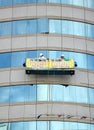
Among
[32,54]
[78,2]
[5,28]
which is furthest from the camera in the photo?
[78,2]

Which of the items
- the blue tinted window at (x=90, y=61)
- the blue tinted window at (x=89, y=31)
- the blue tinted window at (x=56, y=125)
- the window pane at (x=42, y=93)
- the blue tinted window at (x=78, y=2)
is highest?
the blue tinted window at (x=78, y=2)

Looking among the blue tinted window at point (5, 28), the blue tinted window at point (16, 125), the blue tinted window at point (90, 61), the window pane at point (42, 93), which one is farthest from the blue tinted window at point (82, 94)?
the blue tinted window at point (5, 28)

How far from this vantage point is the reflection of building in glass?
40.0m

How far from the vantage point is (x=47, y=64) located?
4128 cm

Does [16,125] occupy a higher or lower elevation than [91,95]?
lower

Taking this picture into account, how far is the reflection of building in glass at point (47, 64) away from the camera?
4000 cm

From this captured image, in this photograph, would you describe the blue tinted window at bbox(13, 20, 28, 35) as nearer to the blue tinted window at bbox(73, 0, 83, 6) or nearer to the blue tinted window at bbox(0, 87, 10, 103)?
the blue tinted window at bbox(73, 0, 83, 6)

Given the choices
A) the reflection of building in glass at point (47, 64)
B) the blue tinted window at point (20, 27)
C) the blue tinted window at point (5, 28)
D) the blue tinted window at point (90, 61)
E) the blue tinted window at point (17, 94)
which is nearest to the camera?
the reflection of building in glass at point (47, 64)

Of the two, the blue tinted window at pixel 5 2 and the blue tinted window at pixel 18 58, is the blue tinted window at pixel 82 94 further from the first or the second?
the blue tinted window at pixel 5 2

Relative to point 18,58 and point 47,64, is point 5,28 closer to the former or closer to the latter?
point 18,58

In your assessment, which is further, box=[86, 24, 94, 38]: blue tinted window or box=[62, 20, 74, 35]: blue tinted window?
box=[86, 24, 94, 38]: blue tinted window

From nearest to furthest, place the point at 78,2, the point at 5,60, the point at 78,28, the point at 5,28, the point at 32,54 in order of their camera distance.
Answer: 1. the point at 32,54
2. the point at 5,60
3. the point at 78,28
4. the point at 5,28
5. the point at 78,2

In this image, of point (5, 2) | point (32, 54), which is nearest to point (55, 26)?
point (32, 54)

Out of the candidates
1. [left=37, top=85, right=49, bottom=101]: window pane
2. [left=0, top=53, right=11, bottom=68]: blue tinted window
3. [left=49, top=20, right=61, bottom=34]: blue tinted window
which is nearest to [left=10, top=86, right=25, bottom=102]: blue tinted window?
[left=37, top=85, right=49, bottom=101]: window pane
